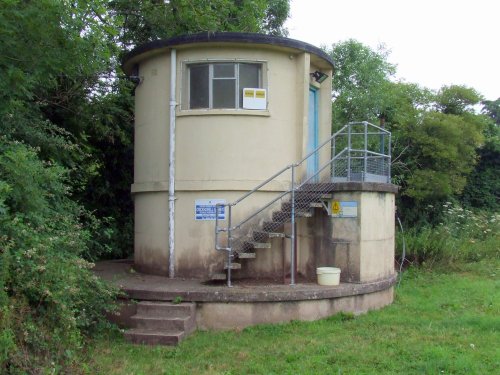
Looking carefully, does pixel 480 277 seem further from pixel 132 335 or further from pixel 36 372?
pixel 36 372

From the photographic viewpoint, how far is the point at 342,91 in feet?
62.6

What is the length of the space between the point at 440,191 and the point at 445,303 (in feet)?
22.4

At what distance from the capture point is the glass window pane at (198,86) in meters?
9.76

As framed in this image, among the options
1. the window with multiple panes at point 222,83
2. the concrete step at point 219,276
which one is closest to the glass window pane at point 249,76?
the window with multiple panes at point 222,83

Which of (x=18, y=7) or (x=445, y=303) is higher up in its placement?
(x=18, y=7)

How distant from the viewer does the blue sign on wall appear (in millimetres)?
9547

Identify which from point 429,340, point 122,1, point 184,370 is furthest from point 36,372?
point 122,1

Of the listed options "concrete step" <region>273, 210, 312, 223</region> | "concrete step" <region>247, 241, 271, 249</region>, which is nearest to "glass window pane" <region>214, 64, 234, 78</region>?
"concrete step" <region>273, 210, 312, 223</region>

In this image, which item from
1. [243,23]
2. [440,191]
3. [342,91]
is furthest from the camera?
[342,91]

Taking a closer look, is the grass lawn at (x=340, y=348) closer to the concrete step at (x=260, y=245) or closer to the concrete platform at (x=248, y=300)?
the concrete platform at (x=248, y=300)

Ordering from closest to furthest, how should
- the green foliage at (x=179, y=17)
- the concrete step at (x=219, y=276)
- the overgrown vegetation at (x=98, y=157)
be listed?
1. the overgrown vegetation at (x=98, y=157)
2. the concrete step at (x=219, y=276)
3. the green foliage at (x=179, y=17)

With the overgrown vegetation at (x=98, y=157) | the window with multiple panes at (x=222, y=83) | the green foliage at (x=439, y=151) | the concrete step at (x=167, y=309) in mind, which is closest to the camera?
the overgrown vegetation at (x=98, y=157)

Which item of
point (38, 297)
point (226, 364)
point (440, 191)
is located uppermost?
point (440, 191)

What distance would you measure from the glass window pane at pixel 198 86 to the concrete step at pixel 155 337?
4203 mm
